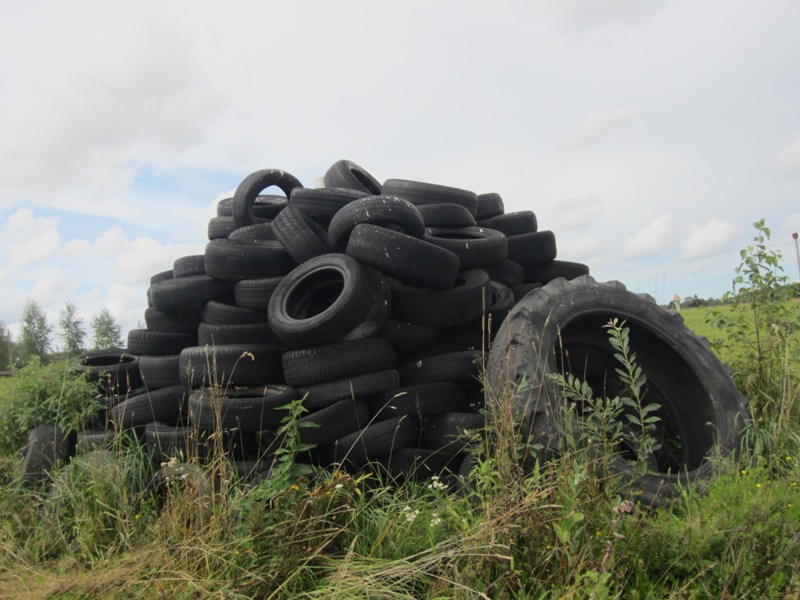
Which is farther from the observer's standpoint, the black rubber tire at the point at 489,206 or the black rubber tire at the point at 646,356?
the black rubber tire at the point at 489,206

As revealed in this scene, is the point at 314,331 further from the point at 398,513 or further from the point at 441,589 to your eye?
the point at 441,589

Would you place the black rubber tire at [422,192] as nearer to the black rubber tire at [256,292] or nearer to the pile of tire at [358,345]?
the pile of tire at [358,345]

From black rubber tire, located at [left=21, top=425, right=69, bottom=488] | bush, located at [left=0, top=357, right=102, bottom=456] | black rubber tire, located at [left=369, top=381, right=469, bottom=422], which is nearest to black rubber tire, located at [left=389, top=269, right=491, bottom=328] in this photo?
black rubber tire, located at [left=369, top=381, right=469, bottom=422]

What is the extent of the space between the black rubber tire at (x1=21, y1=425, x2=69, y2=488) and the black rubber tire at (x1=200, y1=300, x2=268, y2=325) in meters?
1.58

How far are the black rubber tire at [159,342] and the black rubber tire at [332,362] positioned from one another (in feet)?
5.24

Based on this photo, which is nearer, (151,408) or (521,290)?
(151,408)

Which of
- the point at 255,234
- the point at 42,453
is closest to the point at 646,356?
the point at 255,234

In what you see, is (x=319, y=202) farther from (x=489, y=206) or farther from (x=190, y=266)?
(x=489, y=206)

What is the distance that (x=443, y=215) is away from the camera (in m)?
7.21

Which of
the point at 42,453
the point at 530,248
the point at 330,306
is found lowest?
the point at 42,453

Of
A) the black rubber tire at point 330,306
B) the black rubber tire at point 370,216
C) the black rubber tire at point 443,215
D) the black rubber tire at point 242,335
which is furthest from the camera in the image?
the black rubber tire at point 443,215

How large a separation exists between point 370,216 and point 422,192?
69.2 inches

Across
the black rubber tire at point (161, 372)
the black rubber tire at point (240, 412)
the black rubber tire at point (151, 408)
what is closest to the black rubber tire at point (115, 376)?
the black rubber tire at point (161, 372)

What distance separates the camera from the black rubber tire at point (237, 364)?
17.6 ft
